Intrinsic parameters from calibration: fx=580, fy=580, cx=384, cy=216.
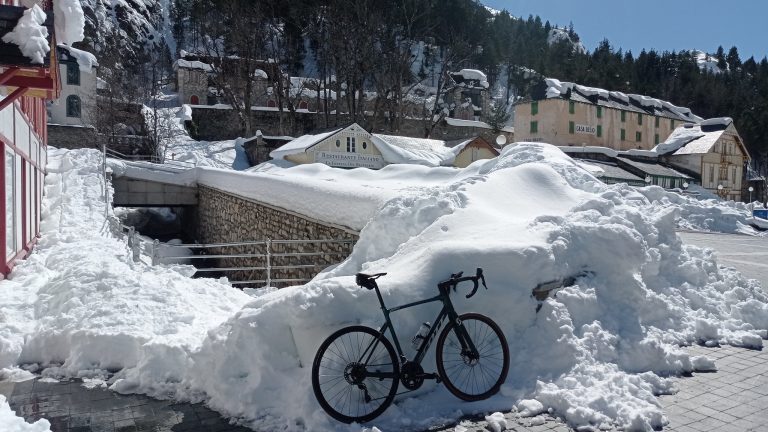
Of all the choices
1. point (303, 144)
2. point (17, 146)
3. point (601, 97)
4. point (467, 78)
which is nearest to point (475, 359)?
point (17, 146)

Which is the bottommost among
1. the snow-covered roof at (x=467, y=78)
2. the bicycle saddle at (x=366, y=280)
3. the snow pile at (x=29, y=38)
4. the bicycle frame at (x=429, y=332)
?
the bicycle frame at (x=429, y=332)

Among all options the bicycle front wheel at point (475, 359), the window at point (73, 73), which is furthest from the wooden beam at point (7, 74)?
the window at point (73, 73)

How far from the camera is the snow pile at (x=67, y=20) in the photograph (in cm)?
1077

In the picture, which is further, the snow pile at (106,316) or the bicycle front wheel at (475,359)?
the snow pile at (106,316)

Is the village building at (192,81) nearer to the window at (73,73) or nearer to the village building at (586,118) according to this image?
the window at (73,73)

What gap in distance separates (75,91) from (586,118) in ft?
142

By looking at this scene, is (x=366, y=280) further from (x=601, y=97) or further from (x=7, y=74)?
(x=601, y=97)

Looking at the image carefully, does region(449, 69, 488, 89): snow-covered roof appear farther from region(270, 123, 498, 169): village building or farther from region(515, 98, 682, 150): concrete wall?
region(270, 123, 498, 169): village building

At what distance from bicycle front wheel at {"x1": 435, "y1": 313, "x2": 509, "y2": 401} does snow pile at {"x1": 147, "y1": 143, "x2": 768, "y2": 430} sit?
132 millimetres

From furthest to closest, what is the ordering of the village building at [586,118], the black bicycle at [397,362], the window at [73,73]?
the village building at [586,118]
the window at [73,73]
the black bicycle at [397,362]

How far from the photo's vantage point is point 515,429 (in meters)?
4.52

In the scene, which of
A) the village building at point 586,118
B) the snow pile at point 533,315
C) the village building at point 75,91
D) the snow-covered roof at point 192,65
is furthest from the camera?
the snow-covered roof at point 192,65

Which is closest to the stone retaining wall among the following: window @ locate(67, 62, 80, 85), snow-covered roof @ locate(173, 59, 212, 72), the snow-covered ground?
the snow-covered ground

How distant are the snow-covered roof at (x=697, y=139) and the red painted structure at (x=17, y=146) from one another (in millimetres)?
49063
